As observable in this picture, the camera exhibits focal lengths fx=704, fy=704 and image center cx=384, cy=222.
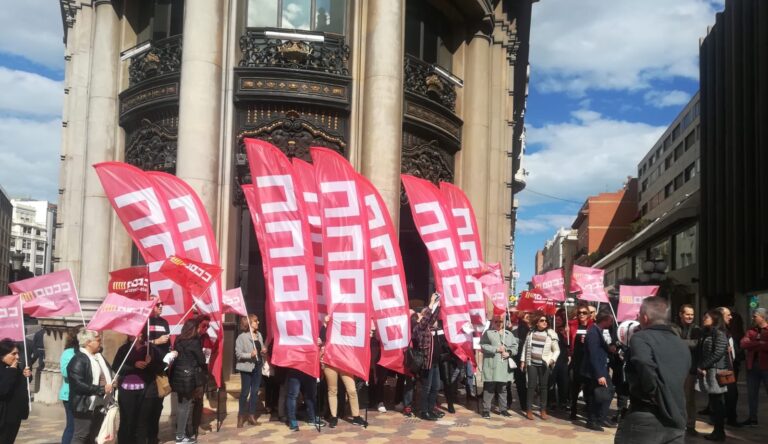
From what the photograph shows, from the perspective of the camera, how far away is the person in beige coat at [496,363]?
12.3 meters

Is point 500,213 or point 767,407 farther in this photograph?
point 500,213

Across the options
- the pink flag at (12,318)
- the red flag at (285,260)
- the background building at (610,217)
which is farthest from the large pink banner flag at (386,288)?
the background building at (610,217)

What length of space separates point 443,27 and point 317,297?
1006 cm

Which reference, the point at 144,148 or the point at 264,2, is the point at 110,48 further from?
the point at 264,2

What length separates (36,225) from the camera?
488 ft

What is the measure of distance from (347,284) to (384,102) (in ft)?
17.8

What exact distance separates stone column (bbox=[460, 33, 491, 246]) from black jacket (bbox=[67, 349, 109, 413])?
469 inches

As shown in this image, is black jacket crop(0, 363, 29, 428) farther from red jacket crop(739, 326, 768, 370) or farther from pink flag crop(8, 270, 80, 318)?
red jacket crop(739, 326, 768, 370)

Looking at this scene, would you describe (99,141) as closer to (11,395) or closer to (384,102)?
(384,102)

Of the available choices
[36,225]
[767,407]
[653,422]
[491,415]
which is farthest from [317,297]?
[36,225]

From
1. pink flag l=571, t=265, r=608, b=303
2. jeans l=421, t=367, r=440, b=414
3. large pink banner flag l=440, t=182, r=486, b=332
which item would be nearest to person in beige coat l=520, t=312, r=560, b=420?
large pink banner flag l=440, t=182, r=486, b=332

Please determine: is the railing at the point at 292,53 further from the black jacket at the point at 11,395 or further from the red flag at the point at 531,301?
the black jacket at the point at 11,395

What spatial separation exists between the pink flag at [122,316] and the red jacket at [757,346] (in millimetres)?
9533

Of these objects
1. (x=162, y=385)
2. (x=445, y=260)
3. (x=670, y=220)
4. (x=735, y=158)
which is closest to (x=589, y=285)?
(x=445, y=260)
